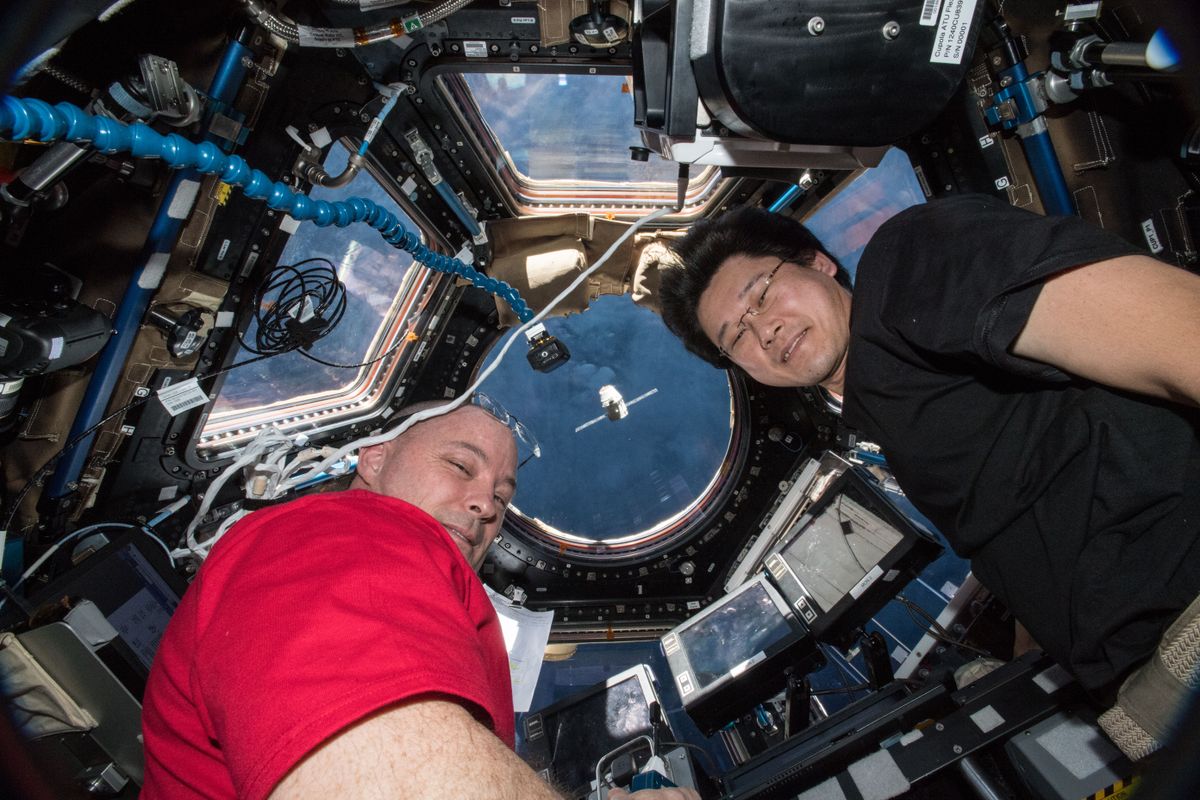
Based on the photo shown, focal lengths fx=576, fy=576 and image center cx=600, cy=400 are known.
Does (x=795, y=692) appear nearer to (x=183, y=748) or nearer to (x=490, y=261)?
(x=183, y=748)

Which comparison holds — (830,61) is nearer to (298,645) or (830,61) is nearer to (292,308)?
(298,645)

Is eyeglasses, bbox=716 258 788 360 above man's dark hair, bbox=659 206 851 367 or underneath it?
underneath

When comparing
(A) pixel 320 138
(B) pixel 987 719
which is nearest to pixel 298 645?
Result: (B) pixel 987 719

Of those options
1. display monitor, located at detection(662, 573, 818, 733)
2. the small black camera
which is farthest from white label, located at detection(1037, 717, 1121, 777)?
the small black camera

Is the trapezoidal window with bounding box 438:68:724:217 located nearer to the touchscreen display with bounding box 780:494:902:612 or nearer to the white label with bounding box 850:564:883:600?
the touchscreen display with bounding box 780:494:902:612

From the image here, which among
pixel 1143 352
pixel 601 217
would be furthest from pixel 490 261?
pixel 1143 352

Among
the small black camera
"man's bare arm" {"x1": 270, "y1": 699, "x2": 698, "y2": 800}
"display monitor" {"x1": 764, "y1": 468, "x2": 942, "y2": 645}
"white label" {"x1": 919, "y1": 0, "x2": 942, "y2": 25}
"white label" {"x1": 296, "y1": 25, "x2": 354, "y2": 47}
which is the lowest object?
"display monitor" {"x1": 764, "y1": 468, "x2": 942, "y2": 645}

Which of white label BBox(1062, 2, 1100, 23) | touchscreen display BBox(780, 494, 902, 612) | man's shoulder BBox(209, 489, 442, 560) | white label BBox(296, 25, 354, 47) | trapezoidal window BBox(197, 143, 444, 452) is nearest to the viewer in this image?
man's shoulder BBox(209, 489, 442, 560)

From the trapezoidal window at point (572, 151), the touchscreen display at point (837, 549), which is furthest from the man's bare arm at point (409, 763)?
the trapezoidal window at point (572, 151)

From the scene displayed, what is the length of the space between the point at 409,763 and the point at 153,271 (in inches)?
98.9

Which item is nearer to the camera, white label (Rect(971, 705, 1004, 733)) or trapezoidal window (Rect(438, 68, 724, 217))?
white label (Rect(971, 705, 1004, 733))

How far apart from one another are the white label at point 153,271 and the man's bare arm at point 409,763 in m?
2.39

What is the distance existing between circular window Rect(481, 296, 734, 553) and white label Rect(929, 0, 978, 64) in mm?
4729

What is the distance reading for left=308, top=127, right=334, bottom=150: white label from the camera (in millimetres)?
2719
